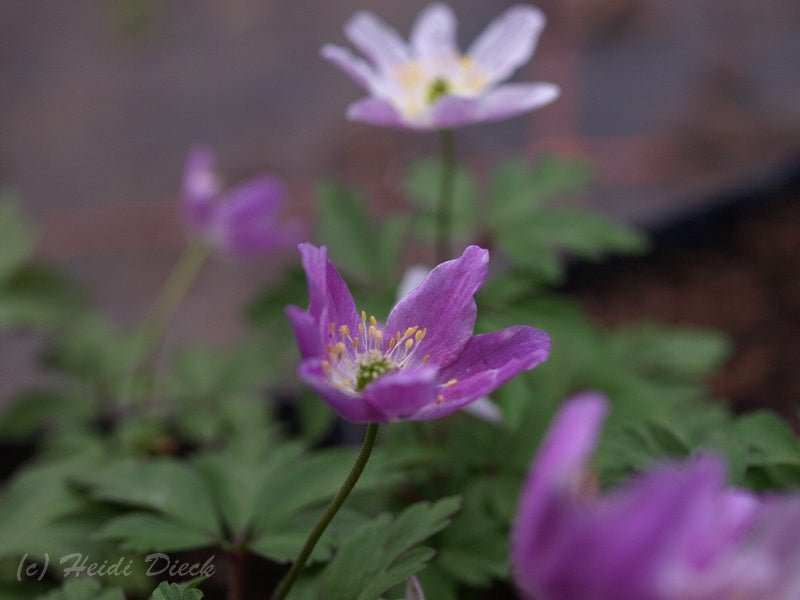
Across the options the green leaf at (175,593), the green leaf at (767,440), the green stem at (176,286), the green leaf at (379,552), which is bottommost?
the green stem at (176,286)

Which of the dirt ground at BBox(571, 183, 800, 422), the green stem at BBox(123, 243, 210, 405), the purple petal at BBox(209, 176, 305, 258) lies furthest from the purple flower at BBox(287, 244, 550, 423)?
the dirt ground at BBox(571, 183, 800, 422)

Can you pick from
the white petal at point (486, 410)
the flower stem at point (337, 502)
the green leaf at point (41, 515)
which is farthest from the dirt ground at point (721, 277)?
the flower stem at point (337, 502)

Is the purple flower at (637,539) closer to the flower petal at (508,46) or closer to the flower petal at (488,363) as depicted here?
the flower petal at (488,363)

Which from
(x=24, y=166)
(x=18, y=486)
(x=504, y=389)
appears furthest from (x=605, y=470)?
(x=24, y=166)

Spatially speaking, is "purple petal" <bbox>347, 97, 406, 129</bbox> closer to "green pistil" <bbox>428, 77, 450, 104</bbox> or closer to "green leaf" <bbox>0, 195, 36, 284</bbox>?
"green pistil" <bbox>428, 77, 450, 104</bbox>

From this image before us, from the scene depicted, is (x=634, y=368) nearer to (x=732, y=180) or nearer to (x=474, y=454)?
(x=474, y=454)

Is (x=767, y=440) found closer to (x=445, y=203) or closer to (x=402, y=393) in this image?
(x=402, y=393)
